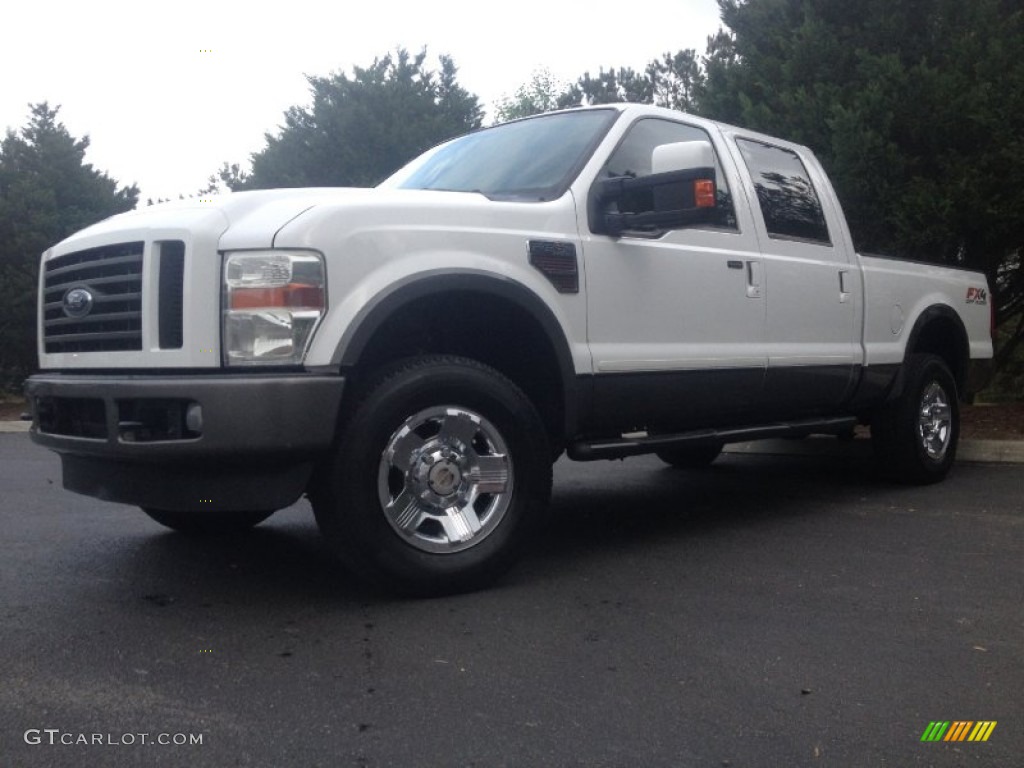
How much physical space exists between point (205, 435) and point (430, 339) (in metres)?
1.13

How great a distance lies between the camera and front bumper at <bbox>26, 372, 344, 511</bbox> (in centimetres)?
351

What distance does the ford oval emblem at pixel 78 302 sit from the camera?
3990 millimetres

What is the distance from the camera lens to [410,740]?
8.76ft

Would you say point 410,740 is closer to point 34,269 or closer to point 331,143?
point 34,269

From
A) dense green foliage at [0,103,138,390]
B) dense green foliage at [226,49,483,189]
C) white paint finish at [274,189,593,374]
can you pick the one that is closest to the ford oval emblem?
white paint finish at [274,189,593,374]

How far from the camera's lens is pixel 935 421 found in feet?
22.7

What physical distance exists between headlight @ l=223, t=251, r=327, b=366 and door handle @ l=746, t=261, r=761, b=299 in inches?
102

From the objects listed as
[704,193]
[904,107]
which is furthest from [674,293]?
[904,107]

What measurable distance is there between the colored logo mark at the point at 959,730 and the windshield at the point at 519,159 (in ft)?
8.67

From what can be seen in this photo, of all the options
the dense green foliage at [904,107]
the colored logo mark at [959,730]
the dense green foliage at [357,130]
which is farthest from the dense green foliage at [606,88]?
the colored logo mark at [959,730]

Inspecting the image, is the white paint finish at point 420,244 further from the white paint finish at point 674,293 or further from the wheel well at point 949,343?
the wheel well at point 949,343

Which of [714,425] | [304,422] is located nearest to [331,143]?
[714,425]

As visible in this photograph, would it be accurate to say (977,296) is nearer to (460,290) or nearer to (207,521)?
(460,290)

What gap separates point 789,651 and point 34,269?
1600cm
